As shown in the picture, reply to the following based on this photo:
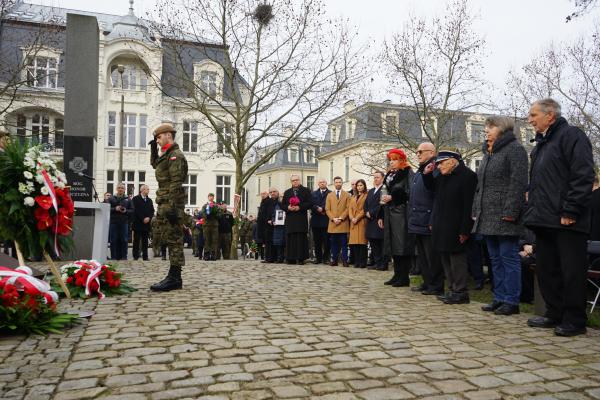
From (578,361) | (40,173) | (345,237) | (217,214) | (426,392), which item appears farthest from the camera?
(217,214)

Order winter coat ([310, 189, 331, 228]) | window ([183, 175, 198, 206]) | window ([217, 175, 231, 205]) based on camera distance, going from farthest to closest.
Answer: window ([217, 175, 231, 205]) → window ([183, 175, 198, 206]) → winter coat ([310, 189, 331, 228])

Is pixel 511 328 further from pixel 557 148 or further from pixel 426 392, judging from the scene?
pixel 426 392

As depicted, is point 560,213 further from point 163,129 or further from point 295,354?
point 163,129

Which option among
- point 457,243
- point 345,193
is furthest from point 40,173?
point 345,193

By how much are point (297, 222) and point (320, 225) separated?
0.74 m

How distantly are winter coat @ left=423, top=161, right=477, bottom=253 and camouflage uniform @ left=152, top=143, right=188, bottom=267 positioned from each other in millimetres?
3388

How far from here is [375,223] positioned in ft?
36.6

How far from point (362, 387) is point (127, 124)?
37.0 m

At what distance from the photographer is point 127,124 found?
122 ft

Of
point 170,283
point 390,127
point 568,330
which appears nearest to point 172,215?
point 170,283

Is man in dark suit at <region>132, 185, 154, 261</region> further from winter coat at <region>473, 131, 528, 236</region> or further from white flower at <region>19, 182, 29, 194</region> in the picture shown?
winter coat at <region>473, 131, 528, 236</region>

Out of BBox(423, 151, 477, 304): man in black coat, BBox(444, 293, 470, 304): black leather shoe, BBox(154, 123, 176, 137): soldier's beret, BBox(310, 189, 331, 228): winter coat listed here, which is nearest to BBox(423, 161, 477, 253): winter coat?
BBox(423, 151, 477, 304): man in black coat

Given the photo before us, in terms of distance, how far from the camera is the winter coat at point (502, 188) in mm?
5719

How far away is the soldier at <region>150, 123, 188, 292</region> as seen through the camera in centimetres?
704
